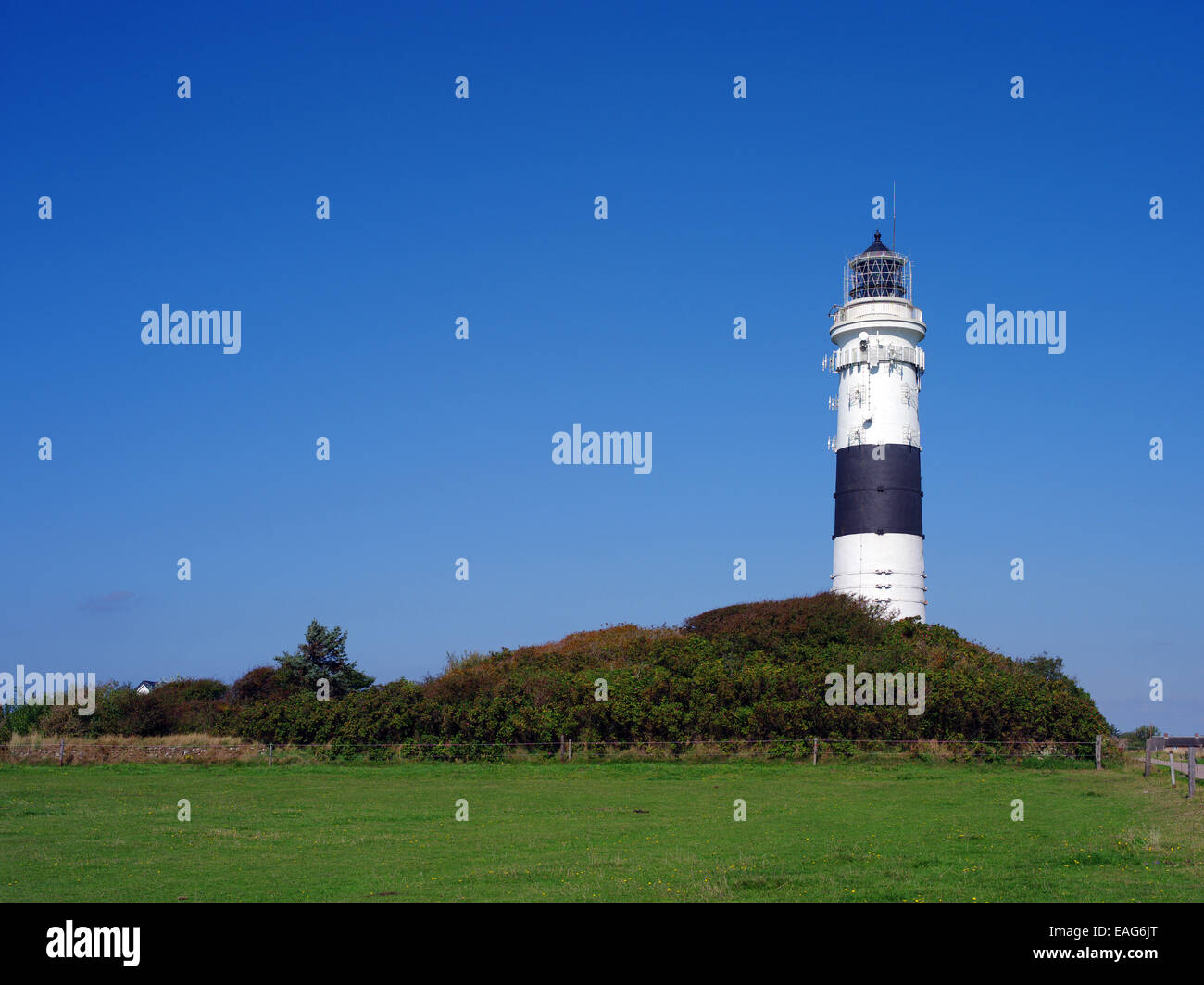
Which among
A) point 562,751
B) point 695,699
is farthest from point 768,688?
point 562,751

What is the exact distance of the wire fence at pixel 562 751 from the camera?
129ft

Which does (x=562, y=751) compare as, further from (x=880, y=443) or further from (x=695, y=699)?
(x=880, y=443)

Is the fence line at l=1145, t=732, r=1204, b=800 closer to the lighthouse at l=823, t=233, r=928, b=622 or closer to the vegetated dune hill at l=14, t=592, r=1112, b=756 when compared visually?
the vegetated dune hill at l=14, t=592, r=1112, b=756

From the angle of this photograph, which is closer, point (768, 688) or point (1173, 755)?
point (1173, 755)

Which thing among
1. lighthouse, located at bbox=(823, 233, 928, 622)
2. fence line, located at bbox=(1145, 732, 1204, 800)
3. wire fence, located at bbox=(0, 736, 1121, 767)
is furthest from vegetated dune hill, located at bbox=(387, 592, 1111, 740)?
fence line, located at bbox=(1145, 732, 1204, 800)

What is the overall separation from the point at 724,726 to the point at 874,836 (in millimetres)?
21497

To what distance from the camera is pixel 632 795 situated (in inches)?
1178

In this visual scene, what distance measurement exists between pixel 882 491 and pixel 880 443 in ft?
8.14

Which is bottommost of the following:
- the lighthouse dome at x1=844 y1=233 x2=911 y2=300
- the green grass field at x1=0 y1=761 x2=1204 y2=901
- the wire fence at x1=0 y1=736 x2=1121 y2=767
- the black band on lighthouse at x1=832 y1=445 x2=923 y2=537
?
the wire fence at x1=0 y1=736 x2=1121 y2=767

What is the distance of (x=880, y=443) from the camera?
178ft

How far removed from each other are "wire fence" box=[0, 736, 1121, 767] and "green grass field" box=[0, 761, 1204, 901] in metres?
Answer: 3.61

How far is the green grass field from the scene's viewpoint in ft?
49.9
